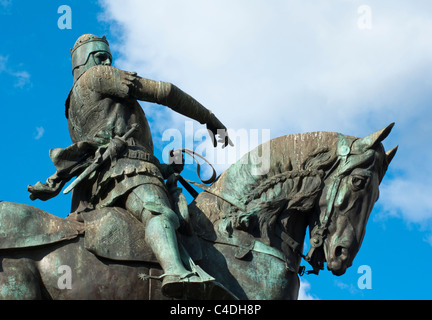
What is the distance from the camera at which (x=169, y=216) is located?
35.0 feet

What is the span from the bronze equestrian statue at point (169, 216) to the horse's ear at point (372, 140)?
0.04 ft

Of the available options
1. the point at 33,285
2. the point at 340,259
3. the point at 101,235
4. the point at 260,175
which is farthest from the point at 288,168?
the point at 33,285

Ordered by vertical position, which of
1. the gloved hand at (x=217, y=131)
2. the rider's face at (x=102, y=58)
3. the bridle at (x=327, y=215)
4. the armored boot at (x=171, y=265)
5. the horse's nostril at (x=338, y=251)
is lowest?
the armored boot at (x=171, y=265)

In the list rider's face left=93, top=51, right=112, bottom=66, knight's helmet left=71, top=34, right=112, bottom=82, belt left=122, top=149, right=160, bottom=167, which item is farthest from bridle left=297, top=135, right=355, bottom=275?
knight's helmet left=71, top=34, right=112, bottom=82

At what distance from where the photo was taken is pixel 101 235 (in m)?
10.7

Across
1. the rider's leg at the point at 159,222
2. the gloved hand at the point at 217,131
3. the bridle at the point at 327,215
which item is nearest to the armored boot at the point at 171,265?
the rider's leg at the point at 159,222

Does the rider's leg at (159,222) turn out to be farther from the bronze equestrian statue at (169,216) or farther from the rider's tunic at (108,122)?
the rider's tunic at (108,122)

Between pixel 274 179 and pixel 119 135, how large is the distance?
2.04 metres

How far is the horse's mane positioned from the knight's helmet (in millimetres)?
2512

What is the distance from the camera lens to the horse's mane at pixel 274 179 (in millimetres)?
11219

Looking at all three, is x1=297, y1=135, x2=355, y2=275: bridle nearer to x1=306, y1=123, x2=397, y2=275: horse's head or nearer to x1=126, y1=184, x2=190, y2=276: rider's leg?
Answer: x1=306, y1=123, x2=397, y2=275: horse's head

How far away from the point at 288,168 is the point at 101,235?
2410mm

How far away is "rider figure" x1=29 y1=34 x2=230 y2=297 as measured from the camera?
10.9 metres

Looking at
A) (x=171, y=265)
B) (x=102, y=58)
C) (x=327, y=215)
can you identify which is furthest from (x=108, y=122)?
(x=327, y=215)
